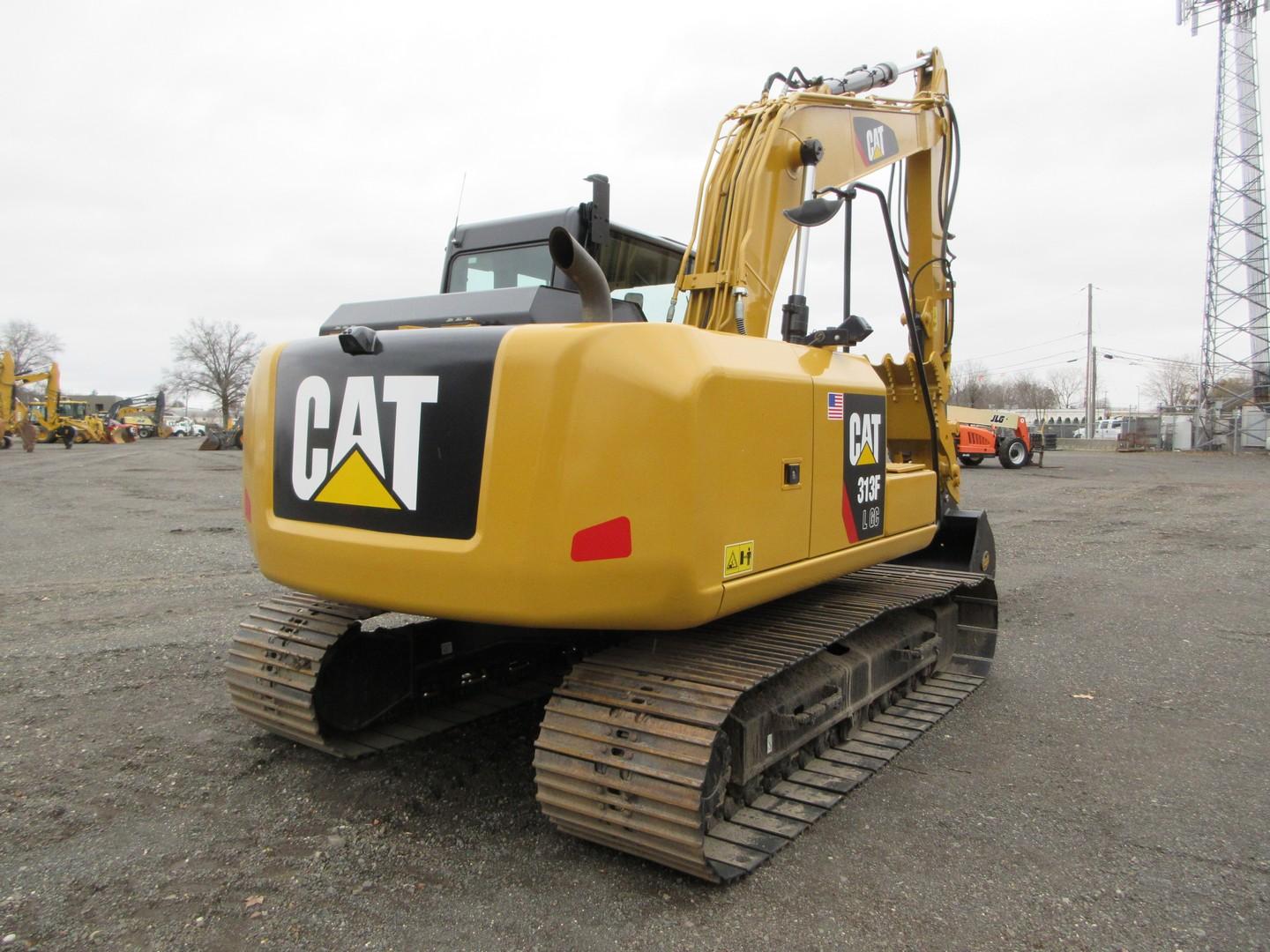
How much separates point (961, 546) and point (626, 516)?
3.64 meters

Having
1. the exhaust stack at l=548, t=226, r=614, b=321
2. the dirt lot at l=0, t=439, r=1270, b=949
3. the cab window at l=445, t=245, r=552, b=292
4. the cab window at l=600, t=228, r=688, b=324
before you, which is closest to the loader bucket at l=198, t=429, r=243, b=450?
the dirt lot at l=0, t=439, r=1270, b=949

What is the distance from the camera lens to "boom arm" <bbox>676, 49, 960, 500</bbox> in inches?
150

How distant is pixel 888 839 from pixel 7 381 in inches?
1443

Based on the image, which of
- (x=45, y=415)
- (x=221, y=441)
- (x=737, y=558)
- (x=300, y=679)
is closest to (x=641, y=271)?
(x=737, y=558)

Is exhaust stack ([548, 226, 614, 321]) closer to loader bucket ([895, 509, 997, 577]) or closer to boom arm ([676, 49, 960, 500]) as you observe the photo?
boom arm ([676, 49, 960, 500])

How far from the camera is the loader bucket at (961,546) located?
5699mm

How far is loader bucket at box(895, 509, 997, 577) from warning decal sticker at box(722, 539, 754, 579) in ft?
9.66

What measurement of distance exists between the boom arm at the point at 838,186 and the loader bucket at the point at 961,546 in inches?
10.8

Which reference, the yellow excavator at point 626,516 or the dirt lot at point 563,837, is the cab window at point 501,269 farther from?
the dirt lot at point 563,837

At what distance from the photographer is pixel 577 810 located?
2957mm

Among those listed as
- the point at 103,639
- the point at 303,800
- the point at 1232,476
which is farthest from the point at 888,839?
the point at 1232,476

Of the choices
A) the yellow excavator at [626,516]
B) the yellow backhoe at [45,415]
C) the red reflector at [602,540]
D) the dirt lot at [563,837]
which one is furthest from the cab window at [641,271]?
the yellow backhoe at [45,415]

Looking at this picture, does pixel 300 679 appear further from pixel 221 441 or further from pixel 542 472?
pixel 221 441

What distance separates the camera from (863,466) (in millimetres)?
3875
